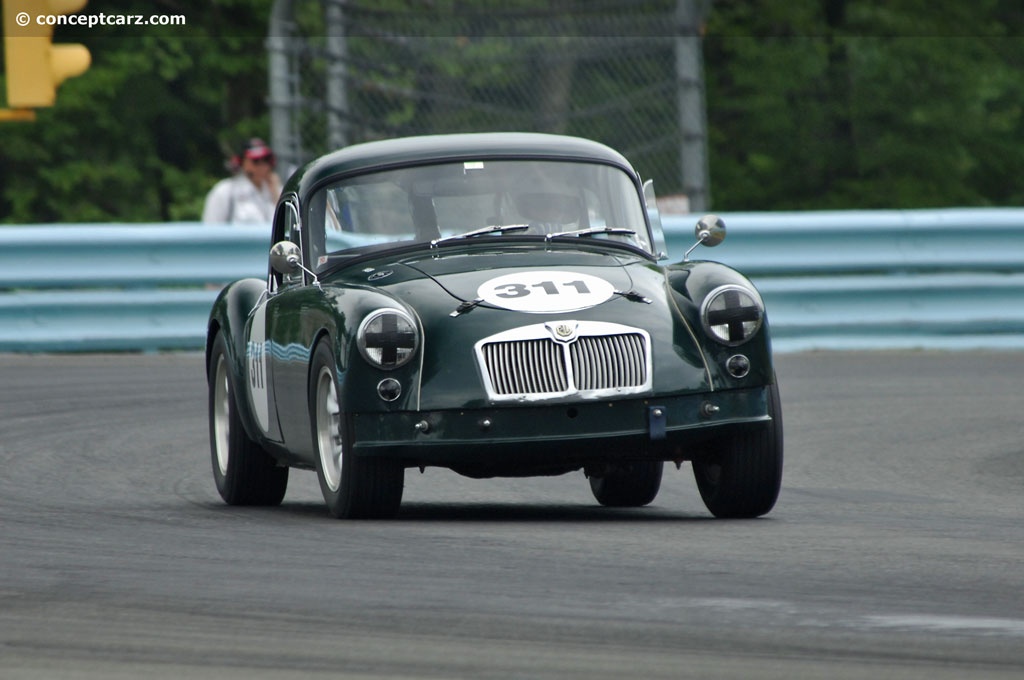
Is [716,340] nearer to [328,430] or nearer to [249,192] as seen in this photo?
[328,430]

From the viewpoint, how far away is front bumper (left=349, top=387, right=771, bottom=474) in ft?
24.8

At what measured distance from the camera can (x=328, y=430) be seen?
805 cm

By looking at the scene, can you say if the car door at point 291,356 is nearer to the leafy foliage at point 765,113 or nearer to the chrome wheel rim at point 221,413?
the chrome wheel rim at point 221,413

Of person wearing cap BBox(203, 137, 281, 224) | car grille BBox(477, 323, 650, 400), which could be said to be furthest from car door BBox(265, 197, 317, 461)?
person wearing cap BBox(203, 137, 281, 224)

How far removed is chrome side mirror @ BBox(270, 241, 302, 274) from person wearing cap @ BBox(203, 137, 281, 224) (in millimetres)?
8578

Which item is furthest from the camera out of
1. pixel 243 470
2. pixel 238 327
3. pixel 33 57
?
pixel 33 57

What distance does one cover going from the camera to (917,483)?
9562 millimetres

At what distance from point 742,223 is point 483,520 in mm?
9414

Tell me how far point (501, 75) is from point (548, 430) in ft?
35.9

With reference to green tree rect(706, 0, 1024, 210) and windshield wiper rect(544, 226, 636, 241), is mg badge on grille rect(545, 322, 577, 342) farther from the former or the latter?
green tree rect(706, 0, 1024, 210)

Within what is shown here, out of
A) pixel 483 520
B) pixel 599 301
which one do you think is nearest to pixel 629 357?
pixel 599 301

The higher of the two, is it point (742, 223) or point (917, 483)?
point (742, 223)

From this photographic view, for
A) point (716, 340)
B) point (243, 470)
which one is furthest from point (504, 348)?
point (243, 470)

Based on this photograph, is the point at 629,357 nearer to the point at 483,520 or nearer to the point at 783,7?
the point at 483,520
